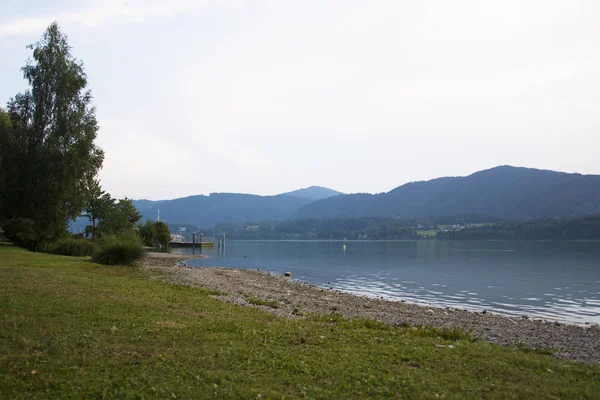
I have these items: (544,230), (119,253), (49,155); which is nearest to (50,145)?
(49,155)

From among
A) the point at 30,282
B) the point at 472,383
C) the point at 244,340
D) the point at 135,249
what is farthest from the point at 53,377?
the point at 135,249

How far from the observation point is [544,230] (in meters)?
152

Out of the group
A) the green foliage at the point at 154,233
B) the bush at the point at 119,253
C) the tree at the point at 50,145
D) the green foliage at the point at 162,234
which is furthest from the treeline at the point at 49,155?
the green foliage at the point at 162,234

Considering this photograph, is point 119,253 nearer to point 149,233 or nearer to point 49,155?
point 49,155

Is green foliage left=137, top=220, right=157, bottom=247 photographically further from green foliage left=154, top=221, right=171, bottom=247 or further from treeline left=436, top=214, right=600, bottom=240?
treeline left=436, top=214, right=600, bottom=240

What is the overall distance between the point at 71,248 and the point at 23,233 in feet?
11.5

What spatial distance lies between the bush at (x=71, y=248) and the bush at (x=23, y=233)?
1.07 m

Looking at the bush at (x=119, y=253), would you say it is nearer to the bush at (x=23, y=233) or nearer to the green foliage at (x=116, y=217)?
the bush at (x=23, y=233)

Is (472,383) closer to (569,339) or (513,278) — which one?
(569,339)

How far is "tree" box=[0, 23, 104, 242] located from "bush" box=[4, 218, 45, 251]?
2.91ft

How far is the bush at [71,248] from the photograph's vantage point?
36094 millimetres

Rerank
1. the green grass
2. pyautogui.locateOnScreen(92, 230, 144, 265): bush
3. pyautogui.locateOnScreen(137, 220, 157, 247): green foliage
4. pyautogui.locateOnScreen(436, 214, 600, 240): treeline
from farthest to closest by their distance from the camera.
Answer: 1. pyautogui.locateOnScreen(436, 214, 600, 240): treeline
2. pyautogui.locateOnScreen(137, 220, 157, 247): green foliage
3. pyautogui.locateOnScreen(92, 230, 144, 265): bush
4. the green grass

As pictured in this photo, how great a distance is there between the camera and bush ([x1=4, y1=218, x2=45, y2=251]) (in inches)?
1363

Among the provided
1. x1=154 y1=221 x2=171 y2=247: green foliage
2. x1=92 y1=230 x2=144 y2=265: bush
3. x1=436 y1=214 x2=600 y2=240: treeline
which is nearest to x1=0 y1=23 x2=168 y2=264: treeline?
x1=92 y1=230 x2=144 y2=265: bush
